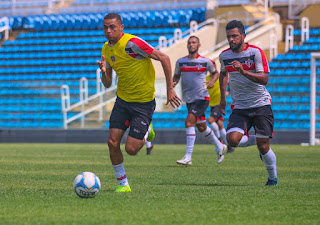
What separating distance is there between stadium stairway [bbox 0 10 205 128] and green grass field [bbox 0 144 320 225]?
13517mm

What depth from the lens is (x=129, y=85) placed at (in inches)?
324

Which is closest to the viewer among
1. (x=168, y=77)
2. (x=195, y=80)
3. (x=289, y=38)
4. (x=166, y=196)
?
(x=166, y=196)

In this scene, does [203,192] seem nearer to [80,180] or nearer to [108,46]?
[80,180]

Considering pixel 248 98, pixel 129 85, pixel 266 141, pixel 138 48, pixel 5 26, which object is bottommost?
pixel 266 141

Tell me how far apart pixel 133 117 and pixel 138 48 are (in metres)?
0.83

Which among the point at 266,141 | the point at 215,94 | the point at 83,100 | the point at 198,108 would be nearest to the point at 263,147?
the point at 266,141

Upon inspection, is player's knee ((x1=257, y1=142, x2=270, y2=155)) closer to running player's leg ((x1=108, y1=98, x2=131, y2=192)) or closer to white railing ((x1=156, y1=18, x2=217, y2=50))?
running player's leg ((x1=108, y1=98, x2=131, y2=192))

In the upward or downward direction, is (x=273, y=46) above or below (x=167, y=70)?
below

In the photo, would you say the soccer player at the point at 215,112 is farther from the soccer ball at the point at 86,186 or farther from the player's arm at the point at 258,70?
the soccer ball at the point at 86,186

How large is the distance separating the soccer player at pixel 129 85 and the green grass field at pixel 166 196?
0.51m

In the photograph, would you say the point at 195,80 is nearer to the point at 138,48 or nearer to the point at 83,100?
the point at 138,48

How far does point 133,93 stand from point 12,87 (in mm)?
18986

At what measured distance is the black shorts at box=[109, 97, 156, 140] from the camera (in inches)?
320

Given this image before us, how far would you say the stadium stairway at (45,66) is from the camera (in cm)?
2586
